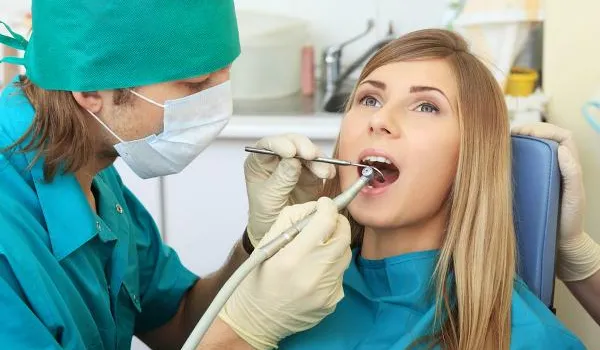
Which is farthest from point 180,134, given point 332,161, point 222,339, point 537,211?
point 537,211

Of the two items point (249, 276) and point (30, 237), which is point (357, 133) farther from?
point (30, 237)

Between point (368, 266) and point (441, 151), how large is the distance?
11.4 inches

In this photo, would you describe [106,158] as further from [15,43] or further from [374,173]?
[374,173]

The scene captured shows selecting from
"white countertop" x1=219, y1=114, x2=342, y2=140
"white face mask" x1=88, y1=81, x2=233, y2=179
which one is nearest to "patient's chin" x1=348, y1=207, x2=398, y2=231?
"white face mask" x1=88, y1=81, x2=233, y2=179

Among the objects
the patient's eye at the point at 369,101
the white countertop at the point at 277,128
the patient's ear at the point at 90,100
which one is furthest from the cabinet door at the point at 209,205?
the patient's ear at the point at 90,100

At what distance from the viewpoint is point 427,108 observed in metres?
1.44

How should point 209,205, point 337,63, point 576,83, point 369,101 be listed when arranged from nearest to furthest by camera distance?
point 369,101 → point 576,83 → point 209,205 → point 337,63

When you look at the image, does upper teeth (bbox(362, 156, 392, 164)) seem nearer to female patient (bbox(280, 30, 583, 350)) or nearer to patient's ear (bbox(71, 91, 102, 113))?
female patient (bbox(280, 30, 583, 350))

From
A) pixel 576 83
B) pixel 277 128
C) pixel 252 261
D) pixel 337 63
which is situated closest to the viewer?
pixel 252 261

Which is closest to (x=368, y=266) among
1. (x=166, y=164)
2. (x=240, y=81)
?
(x=166, y=164)

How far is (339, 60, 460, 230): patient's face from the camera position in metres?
1.40

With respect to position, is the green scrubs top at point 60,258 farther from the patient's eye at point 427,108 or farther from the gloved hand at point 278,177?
the patient's eye at point 427,108

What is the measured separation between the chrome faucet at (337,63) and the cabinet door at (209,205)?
466 mm

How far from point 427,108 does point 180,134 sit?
1.56 ft
